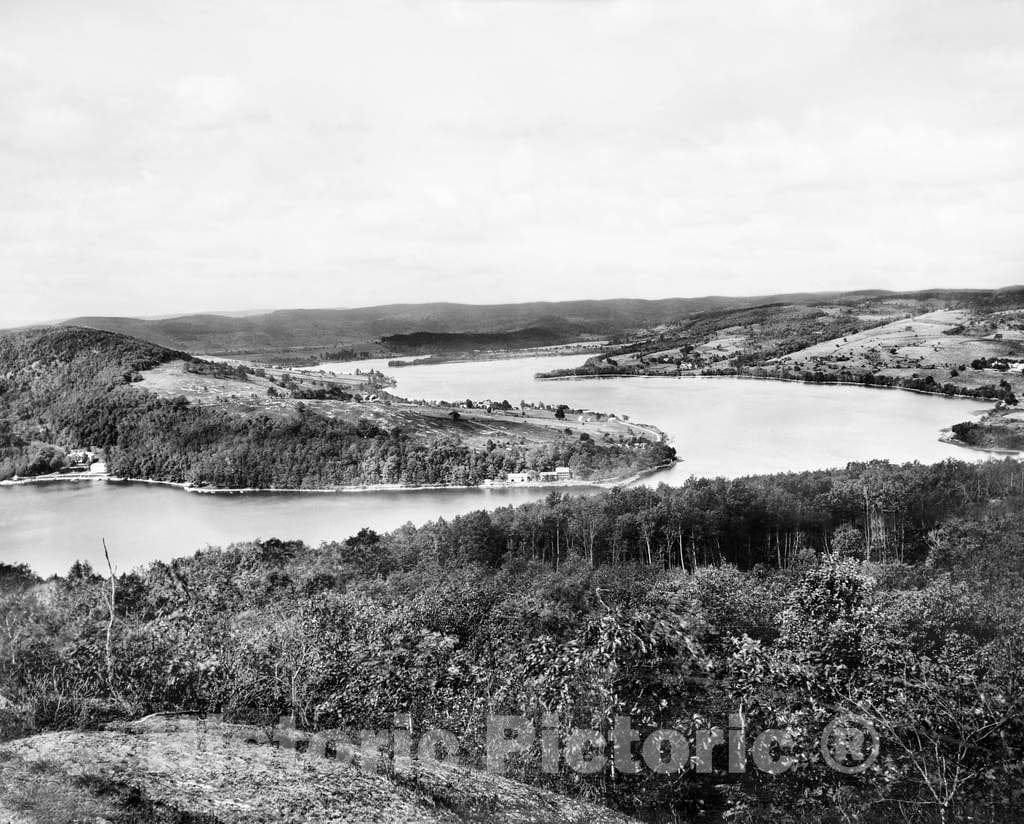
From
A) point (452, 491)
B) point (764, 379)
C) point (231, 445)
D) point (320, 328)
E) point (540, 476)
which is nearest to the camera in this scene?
point (452, 491)

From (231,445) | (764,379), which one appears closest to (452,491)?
(231,445)

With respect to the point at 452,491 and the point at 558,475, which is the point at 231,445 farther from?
the point at 558,475

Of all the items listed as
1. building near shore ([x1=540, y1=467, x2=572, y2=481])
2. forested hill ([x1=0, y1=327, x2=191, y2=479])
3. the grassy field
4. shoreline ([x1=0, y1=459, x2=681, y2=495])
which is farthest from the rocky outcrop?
forested hill ([x1=0, y1=327, x2=191, y2=479])

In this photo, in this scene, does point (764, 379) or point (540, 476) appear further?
point (764, 379)

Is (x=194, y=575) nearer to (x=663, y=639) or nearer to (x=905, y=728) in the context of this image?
(x=663, y=639)

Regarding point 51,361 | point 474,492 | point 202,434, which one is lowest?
point 474,492

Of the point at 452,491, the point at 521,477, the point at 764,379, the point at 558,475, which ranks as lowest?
the point at 452,491

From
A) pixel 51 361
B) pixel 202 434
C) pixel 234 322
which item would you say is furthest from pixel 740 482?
pixel 234 322
